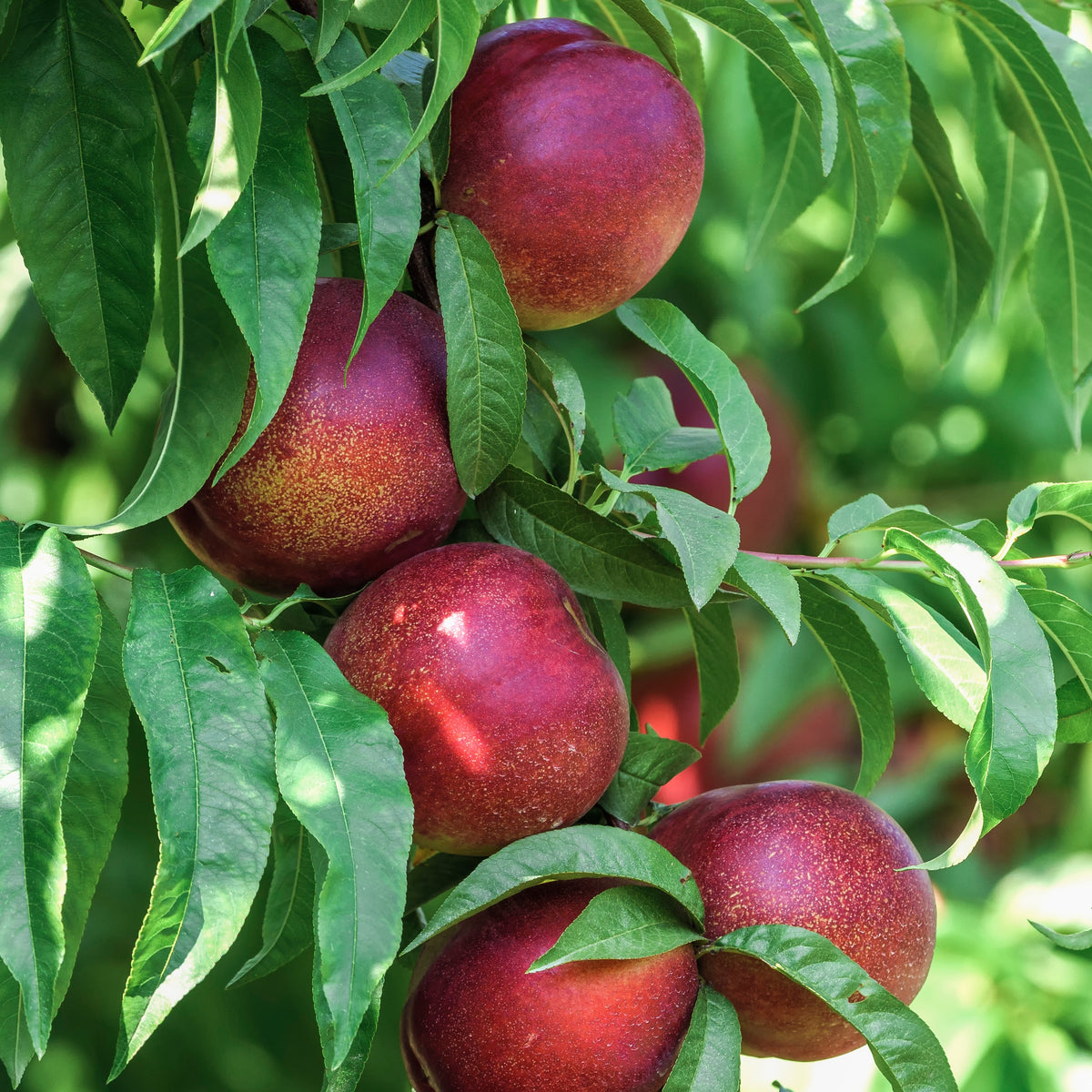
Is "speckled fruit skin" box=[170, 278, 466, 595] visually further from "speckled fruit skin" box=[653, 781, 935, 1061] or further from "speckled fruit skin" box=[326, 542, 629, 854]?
"speckled fruit skin" box=[653, 781, 935, 1061]

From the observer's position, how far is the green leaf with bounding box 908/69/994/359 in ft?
2.17

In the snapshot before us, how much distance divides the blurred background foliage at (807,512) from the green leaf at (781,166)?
0.05 ft

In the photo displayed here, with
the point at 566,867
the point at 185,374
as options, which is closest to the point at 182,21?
the point at 185,374

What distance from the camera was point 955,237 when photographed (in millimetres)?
675

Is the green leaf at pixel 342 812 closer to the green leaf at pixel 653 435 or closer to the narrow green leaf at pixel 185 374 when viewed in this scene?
the narrow green leaf at pixel 185 374

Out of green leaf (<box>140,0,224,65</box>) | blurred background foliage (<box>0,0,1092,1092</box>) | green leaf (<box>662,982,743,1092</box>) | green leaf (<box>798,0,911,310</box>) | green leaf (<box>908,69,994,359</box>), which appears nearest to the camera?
green leaf (<box>140,0,224,65</box>)

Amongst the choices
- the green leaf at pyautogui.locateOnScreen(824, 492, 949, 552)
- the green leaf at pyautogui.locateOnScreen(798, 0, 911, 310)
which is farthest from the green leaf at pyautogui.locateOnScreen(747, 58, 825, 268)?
the green leaf at pyautogui.locateOnScreen(824, 492, 949, 552)

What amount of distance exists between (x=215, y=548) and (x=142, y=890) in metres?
0.71

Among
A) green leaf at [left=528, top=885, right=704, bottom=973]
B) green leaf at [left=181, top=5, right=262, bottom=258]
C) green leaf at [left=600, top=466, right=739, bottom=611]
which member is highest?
green leaf at [left=181, top=5, right=262, bottom=258]

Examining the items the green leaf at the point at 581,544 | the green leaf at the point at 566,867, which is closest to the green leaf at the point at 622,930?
the green leaf at the point at 566,867

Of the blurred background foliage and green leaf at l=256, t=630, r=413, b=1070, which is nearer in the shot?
green leaf at l=256, t=630, r=413, b=1070

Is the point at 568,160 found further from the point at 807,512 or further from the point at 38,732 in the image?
the point at 807,512

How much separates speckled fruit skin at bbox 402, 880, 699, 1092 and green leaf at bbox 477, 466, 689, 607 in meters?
0.11

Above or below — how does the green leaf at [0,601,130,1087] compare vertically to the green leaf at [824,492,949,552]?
below
